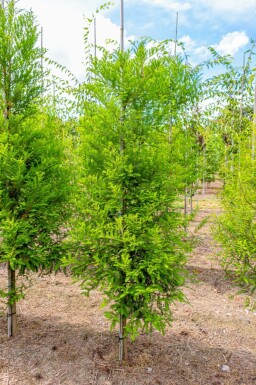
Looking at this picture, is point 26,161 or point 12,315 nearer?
point 26,161

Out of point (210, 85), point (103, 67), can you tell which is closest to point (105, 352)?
point (103, 67)

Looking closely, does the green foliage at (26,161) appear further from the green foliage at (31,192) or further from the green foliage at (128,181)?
the green foliage at (128,181)

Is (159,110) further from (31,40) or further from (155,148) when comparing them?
(31,40)

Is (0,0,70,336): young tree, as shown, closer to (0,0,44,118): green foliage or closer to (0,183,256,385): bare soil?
(0,0,44,118): green foliage

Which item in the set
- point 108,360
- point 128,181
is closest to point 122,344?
point 108,360

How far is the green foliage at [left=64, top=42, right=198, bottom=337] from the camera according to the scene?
3.68 metres

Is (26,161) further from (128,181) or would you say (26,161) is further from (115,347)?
(115,347)

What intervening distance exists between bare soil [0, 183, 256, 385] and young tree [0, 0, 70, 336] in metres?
0.84

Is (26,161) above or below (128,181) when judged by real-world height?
above

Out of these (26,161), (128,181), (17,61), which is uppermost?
(17,61)

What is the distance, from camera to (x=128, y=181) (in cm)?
379

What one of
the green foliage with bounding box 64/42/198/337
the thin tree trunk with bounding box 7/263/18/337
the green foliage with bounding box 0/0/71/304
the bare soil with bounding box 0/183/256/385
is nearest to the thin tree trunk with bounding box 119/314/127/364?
the bare soil with bounding box 0/183/256/385

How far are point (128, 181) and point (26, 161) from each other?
1612mm

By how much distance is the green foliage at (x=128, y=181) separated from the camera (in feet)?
12.1
